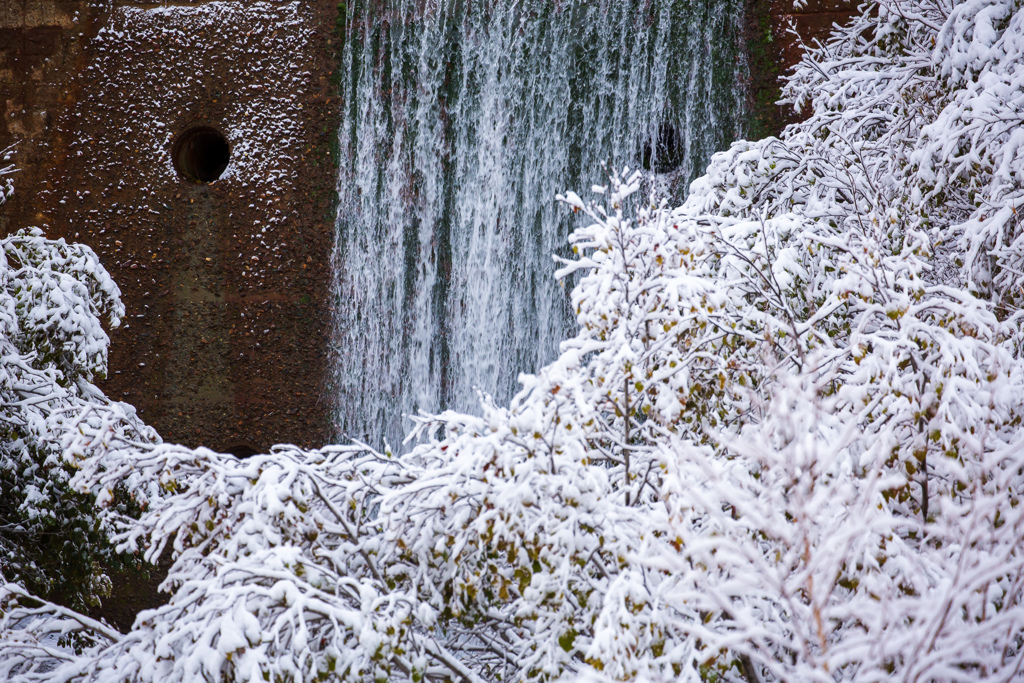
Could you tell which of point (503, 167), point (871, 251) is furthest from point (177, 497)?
point (503, 167)

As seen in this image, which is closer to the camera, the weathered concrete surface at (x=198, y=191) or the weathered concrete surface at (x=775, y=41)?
the weathered concrete surface at (x=775, y=41)

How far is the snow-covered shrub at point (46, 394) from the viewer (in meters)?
3.73

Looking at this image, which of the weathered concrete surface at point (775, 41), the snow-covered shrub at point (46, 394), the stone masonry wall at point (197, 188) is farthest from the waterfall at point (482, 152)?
the snow-covered shrub at point (46, 394)

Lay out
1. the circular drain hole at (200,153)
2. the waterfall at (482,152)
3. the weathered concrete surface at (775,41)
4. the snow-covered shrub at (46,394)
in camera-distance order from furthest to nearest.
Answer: the circular drain hole at (200,153)
the waterfall at (482,152)
the weathered concrete surface at (775,41)
the snow-covered shrub at (46,394)

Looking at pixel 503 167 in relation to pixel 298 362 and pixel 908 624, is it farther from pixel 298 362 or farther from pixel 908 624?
pixel 908 624

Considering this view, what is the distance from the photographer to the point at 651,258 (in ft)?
8.44

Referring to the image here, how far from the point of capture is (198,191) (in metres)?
6.02

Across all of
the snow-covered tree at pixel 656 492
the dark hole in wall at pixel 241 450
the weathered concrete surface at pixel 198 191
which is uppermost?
the weathered concrete surface at pixel 198 191

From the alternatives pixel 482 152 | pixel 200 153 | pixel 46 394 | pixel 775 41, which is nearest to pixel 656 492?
pixel 46 394

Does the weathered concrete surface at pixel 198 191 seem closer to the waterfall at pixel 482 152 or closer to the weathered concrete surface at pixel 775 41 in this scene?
the waterfall at pixel 482 152

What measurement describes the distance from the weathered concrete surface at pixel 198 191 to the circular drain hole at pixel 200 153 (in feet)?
0.31

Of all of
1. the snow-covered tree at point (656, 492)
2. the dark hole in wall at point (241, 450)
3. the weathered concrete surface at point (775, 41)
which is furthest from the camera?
the dark hole in wall at point (241, 450)

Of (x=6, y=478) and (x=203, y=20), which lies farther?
(x=203, y=20)

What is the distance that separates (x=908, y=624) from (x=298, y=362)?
15.6ft
